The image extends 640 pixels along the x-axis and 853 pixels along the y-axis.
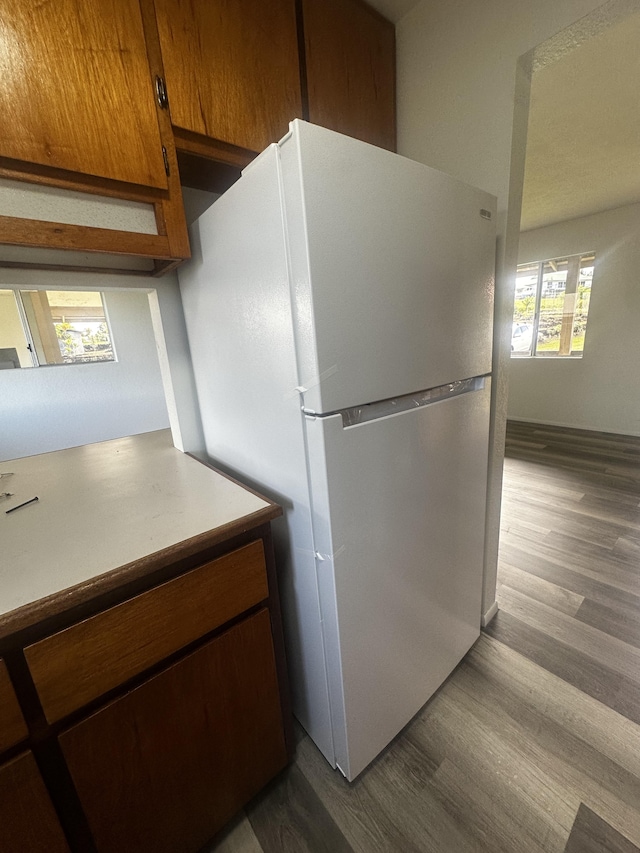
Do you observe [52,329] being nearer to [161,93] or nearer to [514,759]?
[161,93]

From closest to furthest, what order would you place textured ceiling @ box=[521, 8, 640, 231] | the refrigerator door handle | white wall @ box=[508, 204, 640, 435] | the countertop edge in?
the countertop edge → the refrigerator door handle → textured ceiling @ box=[521, 8, 640, 231] → white wall @ box=[508, 204, 640, 435]

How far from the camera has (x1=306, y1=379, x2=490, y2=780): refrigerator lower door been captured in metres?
0.79

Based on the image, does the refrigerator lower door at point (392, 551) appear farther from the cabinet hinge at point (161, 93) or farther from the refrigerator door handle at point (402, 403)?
the cabinet hinge at point (161, 93)

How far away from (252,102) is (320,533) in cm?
118

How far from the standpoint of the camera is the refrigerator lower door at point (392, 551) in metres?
0.79

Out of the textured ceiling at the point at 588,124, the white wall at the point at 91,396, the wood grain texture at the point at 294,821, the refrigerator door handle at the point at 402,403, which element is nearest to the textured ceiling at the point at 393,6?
the textured ceiling at the point at 588,124

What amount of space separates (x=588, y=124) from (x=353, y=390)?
101 inches

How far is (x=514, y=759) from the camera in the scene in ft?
3.48

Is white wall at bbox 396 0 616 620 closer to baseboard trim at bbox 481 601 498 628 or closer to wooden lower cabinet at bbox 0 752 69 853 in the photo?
baseboard trim at bbox 481 601 498 628

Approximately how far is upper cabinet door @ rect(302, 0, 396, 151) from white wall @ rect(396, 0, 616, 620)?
75 millimetres

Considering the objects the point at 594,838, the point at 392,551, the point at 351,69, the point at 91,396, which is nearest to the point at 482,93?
the point at 351,69

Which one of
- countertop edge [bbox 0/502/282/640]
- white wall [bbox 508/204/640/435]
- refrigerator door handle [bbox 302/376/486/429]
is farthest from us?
white wall [bbox 508/204/640/435]

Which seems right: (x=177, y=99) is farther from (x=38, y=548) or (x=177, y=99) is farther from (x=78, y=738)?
(x=78, y=738)

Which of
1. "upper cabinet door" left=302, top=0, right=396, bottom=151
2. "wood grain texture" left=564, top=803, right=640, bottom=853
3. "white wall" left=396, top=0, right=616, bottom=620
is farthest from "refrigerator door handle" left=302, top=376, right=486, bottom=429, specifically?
"wood grain texture" left=564, top=803, right=640, bottom=853
